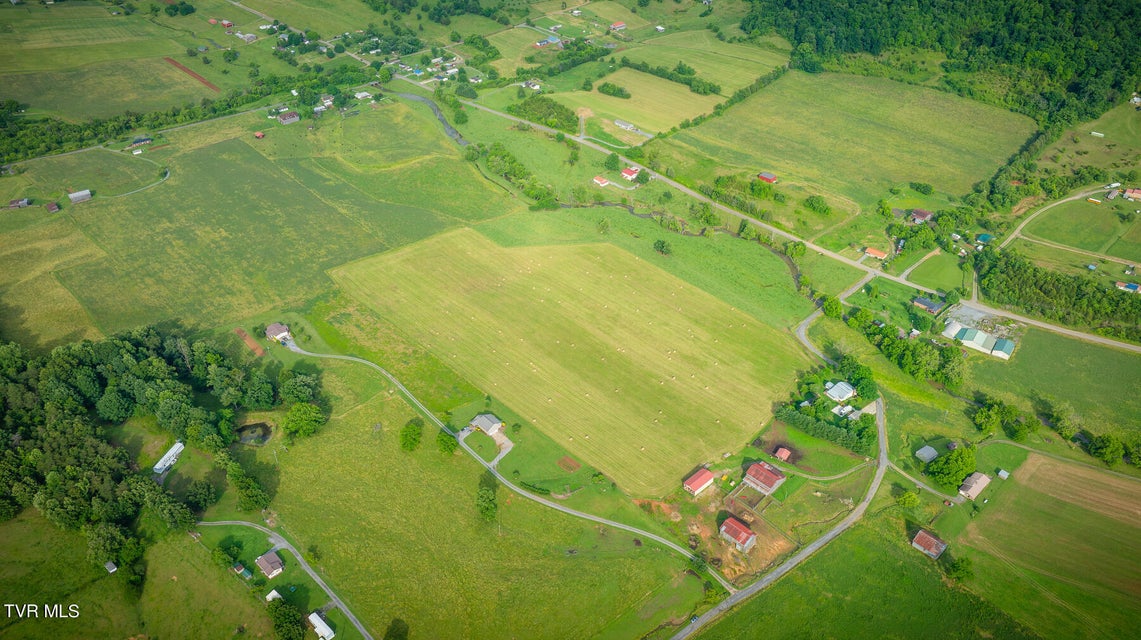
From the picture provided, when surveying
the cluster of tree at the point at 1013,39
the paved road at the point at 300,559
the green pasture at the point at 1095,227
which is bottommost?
the paved road at the point at 300,559

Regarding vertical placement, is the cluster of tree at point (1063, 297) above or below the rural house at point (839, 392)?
above

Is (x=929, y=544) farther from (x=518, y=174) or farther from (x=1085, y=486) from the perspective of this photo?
(x=518, y=174)

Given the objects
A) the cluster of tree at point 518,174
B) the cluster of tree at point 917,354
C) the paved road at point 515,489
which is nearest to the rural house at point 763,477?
the paved road at point 515,489

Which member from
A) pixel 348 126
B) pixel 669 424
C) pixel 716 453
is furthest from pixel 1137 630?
pixel 348 126

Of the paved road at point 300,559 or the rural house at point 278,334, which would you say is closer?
the paved road at point 300,559

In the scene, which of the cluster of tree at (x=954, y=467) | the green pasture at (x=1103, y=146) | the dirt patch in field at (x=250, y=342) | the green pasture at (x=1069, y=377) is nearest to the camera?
the cluster of tree at (x=954, y=467)

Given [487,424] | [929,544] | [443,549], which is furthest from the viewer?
[487,424]

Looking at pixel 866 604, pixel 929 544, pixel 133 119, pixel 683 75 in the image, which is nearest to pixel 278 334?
pixel 866 604

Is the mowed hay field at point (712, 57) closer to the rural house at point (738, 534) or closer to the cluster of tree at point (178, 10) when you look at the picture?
the rural house at point (738, 534)
